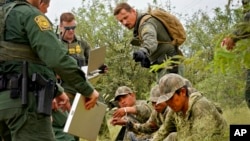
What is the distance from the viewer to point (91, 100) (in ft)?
15.9

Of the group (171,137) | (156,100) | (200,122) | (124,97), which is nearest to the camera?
(200,122)

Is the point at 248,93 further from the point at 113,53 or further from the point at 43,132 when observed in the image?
the point at 113,53

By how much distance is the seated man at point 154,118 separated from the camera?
6258 millimetres

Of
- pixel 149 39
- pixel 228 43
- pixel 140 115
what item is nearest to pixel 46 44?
pixel 228 43

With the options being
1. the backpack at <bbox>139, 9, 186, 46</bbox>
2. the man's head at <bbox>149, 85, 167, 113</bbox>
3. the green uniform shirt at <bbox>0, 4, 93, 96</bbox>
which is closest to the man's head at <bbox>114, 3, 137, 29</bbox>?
the backpack at <bbox>139, 9, 186, 46</bbox>

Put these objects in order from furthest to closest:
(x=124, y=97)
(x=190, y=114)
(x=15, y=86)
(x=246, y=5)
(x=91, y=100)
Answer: (x=124, y=97) < (x=190, y=114) < (x=91, y=100) < (x=15, y=86) < (x=246, y=5)

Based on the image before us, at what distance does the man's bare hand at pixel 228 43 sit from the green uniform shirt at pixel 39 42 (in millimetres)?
1109

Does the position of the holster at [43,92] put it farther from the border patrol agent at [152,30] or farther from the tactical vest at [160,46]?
the tactical vest at [160,46]

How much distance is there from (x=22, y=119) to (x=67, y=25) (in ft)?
11.5

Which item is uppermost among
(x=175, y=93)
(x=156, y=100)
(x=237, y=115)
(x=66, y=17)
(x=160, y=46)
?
(x=66, y=17)

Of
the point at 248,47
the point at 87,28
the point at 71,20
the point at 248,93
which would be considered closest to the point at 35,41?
the point at 248,47

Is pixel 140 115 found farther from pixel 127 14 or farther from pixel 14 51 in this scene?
pixel 14 51

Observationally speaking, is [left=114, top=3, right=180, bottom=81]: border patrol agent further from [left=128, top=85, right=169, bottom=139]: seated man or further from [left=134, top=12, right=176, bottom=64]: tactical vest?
[left=128, top=85, right=169, bottom=139]: seated man

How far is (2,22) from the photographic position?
4.57m
